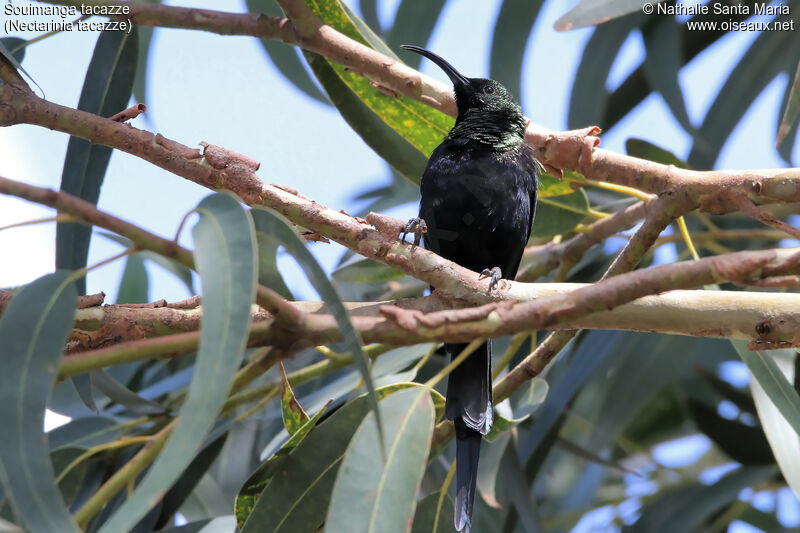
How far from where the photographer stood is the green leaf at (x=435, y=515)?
73.5 inches

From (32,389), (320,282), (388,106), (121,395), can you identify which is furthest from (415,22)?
(32,389)

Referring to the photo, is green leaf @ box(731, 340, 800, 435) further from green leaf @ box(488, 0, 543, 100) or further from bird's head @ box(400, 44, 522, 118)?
green leaf @ box(488, 0, 543, 100)

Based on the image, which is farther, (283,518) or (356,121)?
(356,121)

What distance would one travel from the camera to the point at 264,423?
295 centimetres

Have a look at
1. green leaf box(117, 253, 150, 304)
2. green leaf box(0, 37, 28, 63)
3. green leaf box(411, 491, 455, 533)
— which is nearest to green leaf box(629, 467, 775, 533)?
green leaf box(411, 491, 455, 533)

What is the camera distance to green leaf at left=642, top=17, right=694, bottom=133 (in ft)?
9.40

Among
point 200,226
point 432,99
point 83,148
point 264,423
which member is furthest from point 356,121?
point 200,226

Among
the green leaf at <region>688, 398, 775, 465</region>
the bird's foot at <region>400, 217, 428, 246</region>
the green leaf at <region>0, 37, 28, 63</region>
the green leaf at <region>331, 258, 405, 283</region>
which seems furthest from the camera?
the green leaf at <region>688, 398, 775, 465</region>

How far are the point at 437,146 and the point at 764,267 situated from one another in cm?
150

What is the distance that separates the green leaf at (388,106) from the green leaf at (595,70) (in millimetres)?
690

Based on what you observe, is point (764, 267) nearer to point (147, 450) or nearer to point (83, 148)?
point (147, 450)

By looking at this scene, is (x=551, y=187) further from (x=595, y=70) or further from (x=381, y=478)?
(x=381, y=478)

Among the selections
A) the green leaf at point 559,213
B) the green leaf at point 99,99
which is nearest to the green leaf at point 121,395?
the green leaf at point 99,99

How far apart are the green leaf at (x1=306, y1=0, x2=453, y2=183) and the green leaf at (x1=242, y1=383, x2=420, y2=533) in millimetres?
906
